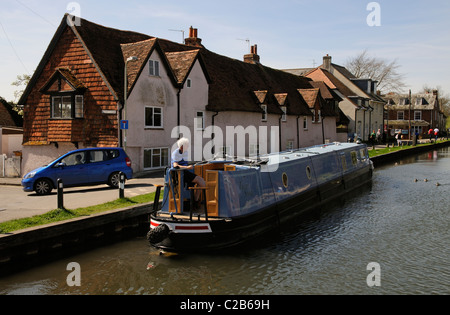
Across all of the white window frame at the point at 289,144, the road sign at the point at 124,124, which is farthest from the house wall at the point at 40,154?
the white window frame at the point at 289,144

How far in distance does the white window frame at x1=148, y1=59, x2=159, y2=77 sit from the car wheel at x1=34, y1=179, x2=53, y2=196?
9626 millimetres

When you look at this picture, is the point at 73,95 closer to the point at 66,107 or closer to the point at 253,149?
Answer: the point at 66,107

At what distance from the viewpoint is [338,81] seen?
2243 inches

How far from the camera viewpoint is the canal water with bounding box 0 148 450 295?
9266 millimetres

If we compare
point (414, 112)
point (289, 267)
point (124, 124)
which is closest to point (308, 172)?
point (289, 267)

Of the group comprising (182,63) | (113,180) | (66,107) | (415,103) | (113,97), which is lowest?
(113,180)

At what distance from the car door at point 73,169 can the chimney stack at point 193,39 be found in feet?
60.3

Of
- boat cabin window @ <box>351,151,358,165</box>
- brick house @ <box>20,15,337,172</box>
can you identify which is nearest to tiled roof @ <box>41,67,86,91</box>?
brick house @ <box>20,15,337,172</box>

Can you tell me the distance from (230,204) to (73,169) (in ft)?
28.5

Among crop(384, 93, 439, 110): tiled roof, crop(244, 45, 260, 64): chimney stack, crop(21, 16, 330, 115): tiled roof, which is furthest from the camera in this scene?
crop(384, 93, 439, 110): tiled roof

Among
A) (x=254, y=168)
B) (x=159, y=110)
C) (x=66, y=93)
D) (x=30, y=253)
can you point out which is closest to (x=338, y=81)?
(x=159, y=110)

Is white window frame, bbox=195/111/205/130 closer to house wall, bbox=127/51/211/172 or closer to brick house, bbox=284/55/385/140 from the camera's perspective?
house wall, bbox=127/51/211/172

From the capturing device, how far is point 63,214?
12.0 m

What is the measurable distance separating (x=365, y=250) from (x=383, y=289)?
2.66 meters
